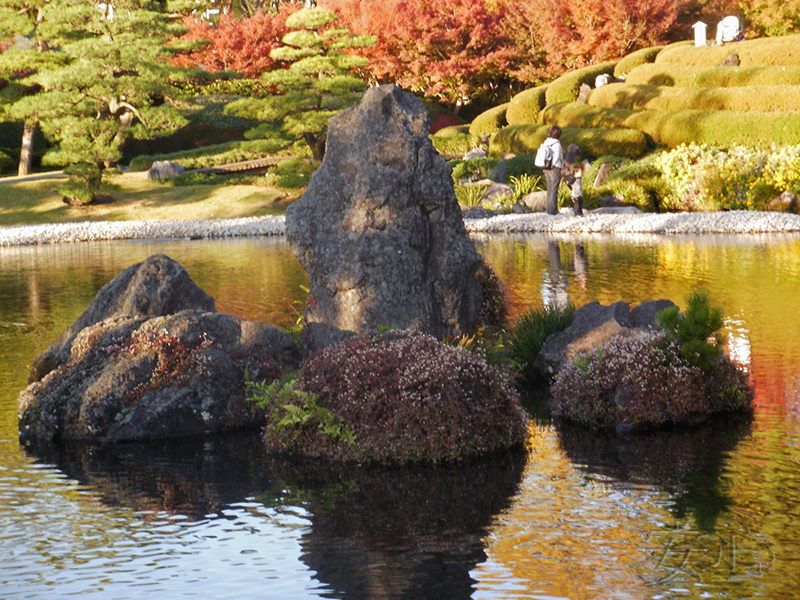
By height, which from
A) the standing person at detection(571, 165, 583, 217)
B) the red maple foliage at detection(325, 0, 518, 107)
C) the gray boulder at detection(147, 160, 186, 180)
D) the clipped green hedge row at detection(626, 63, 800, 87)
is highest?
the red maple foliage at detection(325, 0, 518, 107)

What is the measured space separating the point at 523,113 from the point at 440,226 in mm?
30258

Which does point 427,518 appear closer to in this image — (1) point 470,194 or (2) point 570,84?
(1) point 470,194

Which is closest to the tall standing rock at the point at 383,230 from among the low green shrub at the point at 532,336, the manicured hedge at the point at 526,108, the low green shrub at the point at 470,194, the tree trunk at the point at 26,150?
the low green shrub at the point at 532,336

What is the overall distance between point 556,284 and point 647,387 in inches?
290

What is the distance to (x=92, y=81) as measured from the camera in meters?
33.5

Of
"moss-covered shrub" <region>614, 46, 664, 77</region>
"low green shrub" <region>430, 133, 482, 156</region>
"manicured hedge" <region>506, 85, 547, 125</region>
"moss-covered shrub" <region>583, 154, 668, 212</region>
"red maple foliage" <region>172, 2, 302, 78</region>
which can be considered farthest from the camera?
"red maple foliage" <region>172, 2, 302, 78</region>

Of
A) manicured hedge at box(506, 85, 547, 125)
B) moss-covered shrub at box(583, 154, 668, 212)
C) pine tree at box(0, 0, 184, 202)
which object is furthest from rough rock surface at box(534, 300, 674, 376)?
manicured hedge at box(506, 85, 547, 125)

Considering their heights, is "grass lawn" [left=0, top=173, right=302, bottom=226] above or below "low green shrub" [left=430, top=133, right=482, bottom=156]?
below

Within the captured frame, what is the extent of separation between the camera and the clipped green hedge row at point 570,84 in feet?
125

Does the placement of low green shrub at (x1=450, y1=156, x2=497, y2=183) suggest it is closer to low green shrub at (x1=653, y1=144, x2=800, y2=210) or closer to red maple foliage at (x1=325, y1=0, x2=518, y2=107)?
low green shrub at (x1=653, y1=144, x2=800, y2=210)

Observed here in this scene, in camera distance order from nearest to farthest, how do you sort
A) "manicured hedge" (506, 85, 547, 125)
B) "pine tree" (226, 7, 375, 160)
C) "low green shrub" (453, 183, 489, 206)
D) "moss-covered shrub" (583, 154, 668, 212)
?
"moss-covered shrub" (583, 154, 668, 212), "low green shrub" (453, 183, 489, 206), "pine tree" (226, 7, 375, 160), "manicured hedge" (506, 85, 547, 125)

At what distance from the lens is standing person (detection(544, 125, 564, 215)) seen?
23.9 m

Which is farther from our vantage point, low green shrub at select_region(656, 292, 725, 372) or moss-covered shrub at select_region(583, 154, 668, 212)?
moss-covered shrub at select_region(583, 154, 668, 212)

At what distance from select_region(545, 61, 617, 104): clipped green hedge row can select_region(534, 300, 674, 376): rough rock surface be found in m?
30.0
